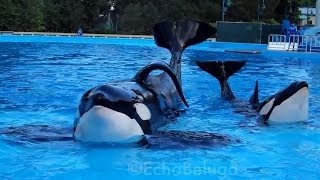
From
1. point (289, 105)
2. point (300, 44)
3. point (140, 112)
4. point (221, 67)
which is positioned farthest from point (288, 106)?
point (300, 44)

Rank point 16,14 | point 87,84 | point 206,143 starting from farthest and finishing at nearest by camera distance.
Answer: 1. point 16,14
2. point 87,84
3. point 206,143

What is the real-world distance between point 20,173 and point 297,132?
362 centimetres

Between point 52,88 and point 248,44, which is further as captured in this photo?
point 248,44

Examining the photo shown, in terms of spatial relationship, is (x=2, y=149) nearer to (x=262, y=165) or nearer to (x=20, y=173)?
(x=20, y=173)

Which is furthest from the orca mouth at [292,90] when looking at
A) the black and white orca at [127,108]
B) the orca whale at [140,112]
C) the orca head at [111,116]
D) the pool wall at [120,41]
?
the pool wall at [120,41]

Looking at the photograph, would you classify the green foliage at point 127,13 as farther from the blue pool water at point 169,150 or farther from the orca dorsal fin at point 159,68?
the orca dorsal fin at point 159,68

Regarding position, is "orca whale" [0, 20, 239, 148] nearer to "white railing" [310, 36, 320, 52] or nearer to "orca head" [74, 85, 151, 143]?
"orca head" [74, 85, 151, 143]

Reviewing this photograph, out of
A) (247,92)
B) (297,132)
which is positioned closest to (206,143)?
(297,132)

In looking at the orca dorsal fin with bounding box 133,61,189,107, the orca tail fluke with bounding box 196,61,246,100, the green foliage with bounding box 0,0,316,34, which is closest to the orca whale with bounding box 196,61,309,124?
the orca tail fluke with bounding box 196,61,246,100

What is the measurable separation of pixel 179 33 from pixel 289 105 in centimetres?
177

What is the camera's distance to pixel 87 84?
1198 centimetres

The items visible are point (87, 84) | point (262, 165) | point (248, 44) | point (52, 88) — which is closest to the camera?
point (262, 165)

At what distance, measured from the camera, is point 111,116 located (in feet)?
17.0

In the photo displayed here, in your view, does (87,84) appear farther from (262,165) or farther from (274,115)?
(262,165)
